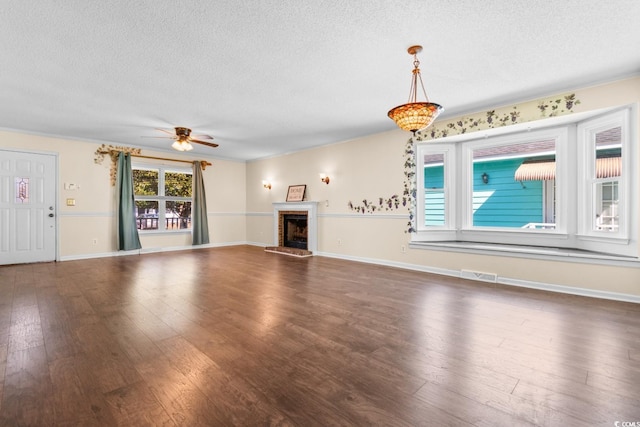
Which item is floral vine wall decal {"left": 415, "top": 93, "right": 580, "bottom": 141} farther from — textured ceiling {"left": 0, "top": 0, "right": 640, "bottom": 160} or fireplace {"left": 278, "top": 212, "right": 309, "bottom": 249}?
fireplace {"left": 278, "top": 212, "right": 309, "bottom": 249}

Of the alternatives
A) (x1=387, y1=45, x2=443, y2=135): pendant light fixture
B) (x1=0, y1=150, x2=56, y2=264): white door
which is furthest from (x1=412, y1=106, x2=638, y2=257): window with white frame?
(x1=0, y1=150, x2=56, y2=264): white door

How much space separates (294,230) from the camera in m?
7.44

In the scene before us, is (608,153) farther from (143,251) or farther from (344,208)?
(143,251)

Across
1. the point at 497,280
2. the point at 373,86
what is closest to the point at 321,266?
the point at 497,280

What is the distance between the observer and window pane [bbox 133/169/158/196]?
688cm

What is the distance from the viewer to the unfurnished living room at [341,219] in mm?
1695

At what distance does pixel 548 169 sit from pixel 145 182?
803cm

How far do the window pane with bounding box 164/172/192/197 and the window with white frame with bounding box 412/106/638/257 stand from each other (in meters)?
5.81

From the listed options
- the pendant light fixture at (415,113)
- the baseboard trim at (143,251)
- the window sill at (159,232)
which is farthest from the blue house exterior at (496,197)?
the window sill at (159,232)

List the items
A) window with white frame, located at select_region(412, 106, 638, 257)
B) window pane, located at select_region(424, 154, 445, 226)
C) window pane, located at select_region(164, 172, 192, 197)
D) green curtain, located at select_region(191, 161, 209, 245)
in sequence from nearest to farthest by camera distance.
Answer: window with white frame, located at select_region(412, 106, 638, 257) → window pane, located at select_region(424, 154, 445, 226) → window pane, located at select_region(164, 172, 192, 197) → green curtain, located at select_region(191, 161, 209, 245)

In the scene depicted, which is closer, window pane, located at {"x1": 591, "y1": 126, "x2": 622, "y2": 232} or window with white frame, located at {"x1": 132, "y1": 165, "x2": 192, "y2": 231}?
window pane, located at {"x1": 591, "y1": 126, "x2": 622, "y2": 232}

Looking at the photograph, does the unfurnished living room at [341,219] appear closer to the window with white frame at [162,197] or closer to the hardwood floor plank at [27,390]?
the hardwood floor plank at [27,390]

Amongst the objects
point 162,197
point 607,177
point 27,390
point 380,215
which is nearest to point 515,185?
point 607,177

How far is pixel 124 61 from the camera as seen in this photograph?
9.52 feet
